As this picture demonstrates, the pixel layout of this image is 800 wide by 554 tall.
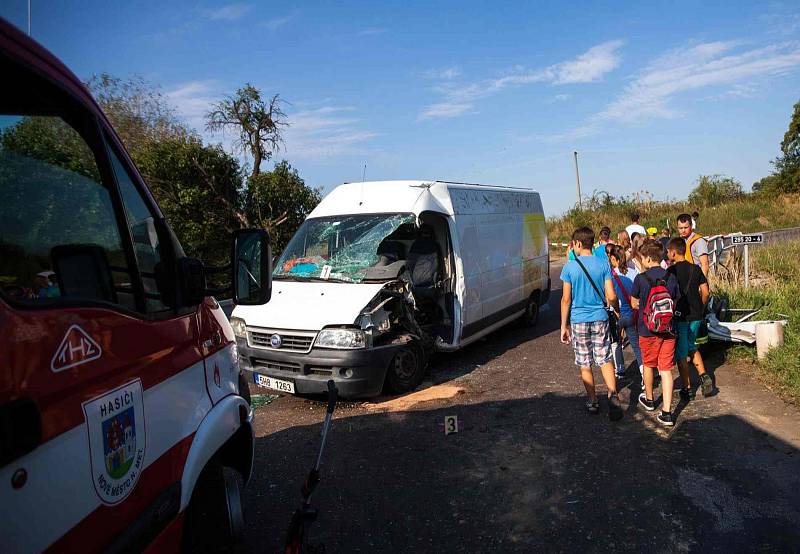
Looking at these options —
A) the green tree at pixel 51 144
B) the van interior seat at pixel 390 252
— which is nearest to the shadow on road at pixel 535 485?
the van interior seat at pixel 390 252

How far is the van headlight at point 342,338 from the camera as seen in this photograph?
547 cm

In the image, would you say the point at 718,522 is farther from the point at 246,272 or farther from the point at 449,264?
the point at 449,264

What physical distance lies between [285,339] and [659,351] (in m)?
3.72

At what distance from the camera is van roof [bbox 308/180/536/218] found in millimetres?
6773

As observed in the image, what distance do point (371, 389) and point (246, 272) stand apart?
3.26 metres

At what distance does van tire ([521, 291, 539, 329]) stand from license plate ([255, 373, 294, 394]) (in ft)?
17.2

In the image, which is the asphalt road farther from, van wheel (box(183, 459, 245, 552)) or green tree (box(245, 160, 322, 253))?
green tree (box(245, 160, 322, 253))

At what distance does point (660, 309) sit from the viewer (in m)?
4.76

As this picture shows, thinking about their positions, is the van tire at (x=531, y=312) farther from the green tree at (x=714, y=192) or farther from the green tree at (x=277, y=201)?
the green tree at (x=714, y=192)

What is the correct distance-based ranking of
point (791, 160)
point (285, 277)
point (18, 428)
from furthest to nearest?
point (791, 160) → point (285, 277) → point (18, 428)

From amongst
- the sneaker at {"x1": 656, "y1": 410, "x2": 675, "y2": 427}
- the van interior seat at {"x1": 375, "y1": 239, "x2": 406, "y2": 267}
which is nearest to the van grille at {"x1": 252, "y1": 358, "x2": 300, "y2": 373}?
the van interior seat at {"x1": 375, "y1": 239, "x2": 406, "y2": 267}

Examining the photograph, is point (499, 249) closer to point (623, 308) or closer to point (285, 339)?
point (623, 308)

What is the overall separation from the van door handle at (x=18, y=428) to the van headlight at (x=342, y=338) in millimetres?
4118

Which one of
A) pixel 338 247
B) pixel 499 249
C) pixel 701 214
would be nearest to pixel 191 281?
pixel 338 247
